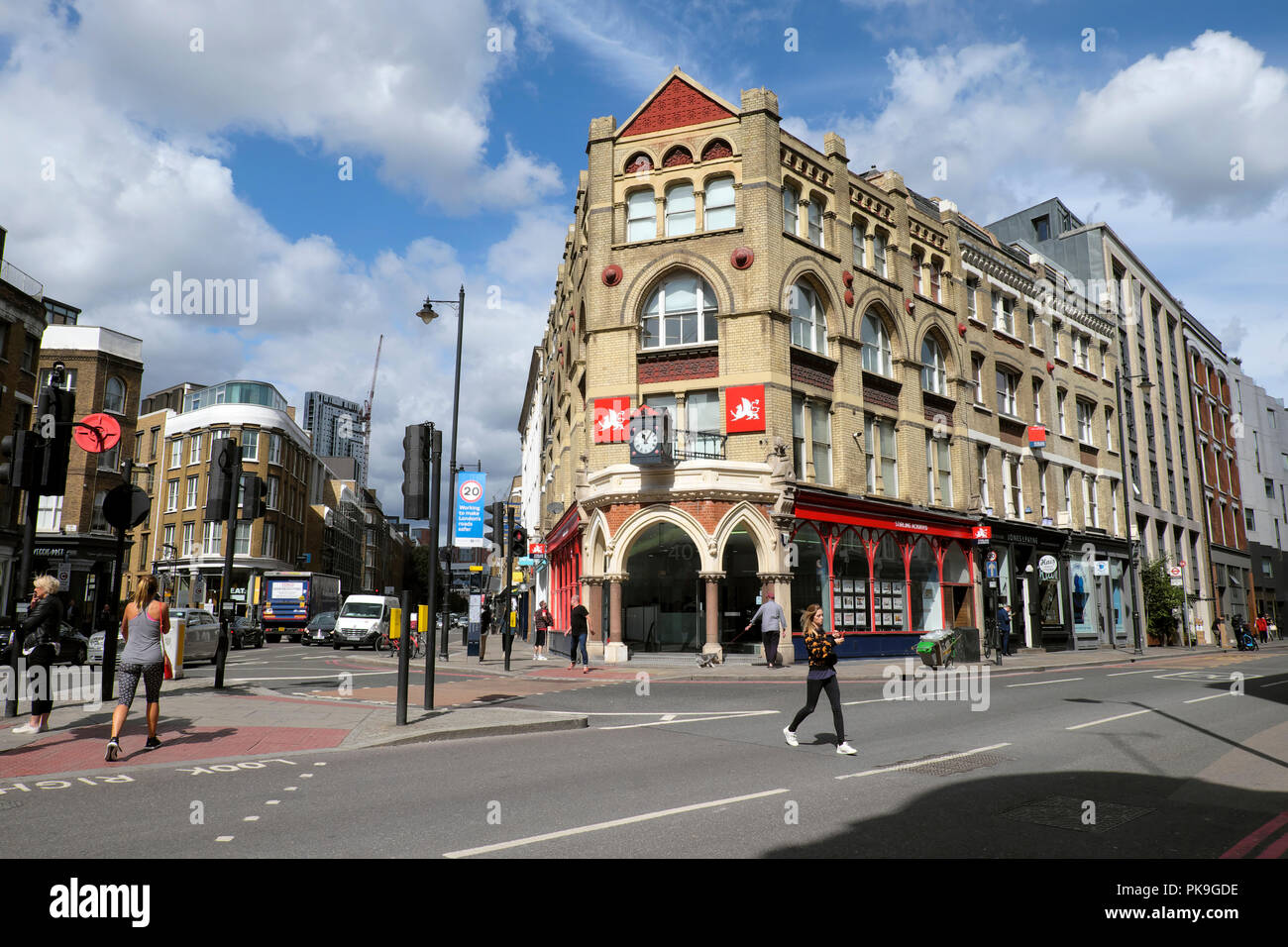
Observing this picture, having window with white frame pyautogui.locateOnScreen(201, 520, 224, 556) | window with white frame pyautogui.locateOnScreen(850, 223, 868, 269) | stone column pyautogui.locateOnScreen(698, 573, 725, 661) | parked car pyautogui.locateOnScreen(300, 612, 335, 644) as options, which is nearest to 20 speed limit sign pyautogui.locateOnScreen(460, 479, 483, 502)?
stone column pyautogui.locateOnScreen(698, 573, 725, 661)

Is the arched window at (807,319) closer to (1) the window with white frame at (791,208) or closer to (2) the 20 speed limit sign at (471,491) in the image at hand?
(1) the window with white frame at (791,208)

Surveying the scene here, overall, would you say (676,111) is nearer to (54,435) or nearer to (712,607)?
(712,607)

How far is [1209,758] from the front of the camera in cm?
870

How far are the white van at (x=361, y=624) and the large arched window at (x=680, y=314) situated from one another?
1595cm

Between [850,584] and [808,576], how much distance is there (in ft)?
5.96

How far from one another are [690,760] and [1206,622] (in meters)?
49.3

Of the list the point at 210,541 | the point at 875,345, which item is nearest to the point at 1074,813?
the point at 875,345

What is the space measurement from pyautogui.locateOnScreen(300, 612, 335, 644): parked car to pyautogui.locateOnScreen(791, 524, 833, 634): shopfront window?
2182 centimetres

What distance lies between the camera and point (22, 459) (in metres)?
11.2

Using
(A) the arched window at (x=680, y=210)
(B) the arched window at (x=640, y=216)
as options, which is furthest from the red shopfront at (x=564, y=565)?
(A) the arched window at (x=680, y=210)

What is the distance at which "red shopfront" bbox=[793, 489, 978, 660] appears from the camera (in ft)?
83.9

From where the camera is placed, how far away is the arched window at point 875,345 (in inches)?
1157

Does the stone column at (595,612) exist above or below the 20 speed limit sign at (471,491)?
below
